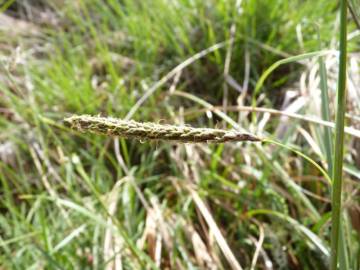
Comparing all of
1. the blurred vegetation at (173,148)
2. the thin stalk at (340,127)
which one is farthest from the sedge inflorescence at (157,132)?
the blurred vegetation at (173,148)

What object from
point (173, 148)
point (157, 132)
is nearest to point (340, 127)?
point (157, 132)

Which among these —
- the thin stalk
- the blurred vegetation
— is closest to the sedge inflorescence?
the thin stalk

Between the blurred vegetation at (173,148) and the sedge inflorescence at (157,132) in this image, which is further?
the blurred vegetation at (173,148)

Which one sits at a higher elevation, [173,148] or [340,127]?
[340,127]

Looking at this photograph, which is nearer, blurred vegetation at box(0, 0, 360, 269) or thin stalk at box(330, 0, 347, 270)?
thin stalk at box(330, 0, 347, 270)

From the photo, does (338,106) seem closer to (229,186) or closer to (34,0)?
(229,186)

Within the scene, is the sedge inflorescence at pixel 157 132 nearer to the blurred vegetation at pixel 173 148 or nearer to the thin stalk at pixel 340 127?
the thin stalk at pixel 340 127

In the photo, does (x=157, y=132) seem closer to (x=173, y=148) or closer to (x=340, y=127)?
(x=340, y=127)

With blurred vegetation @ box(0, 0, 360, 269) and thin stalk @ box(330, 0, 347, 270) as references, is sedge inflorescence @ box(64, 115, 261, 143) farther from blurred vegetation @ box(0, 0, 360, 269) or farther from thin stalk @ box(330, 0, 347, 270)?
blurred vegetation @ box(0, 0, 360, 269)
